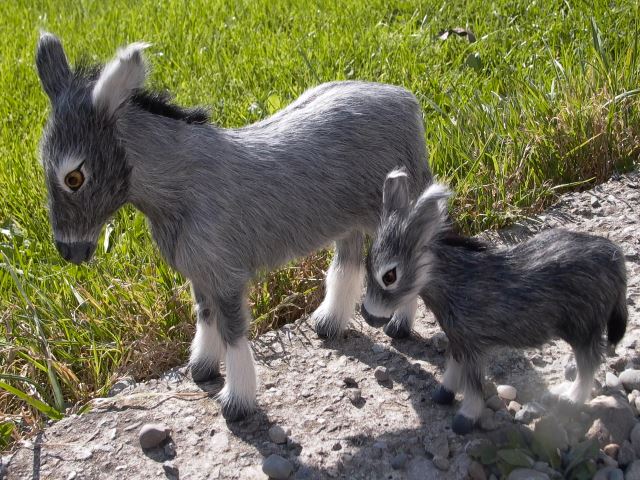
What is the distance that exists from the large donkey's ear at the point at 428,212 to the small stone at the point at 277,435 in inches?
38.7

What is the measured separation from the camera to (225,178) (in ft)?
9.85

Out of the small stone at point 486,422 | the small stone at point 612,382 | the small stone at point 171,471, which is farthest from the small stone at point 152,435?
the small stone at point 612,382

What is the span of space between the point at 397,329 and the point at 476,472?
0.90 m

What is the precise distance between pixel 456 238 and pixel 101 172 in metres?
1.27

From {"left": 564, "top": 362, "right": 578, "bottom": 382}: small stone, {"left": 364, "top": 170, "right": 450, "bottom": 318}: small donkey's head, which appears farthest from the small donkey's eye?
{"left": 564, "top": 362, "right": 578, "bottom": 382}: small stone

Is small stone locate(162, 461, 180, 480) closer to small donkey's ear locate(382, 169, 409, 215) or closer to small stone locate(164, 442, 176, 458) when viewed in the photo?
small stone locate(164, 442, 176, 458)

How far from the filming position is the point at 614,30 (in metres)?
5.54

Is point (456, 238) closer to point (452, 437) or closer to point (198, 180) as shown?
point (452, 437)

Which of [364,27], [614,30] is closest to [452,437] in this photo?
[614,30]

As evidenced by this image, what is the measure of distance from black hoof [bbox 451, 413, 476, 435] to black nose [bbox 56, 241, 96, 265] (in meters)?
1.47

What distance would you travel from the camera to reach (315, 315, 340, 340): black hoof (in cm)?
368

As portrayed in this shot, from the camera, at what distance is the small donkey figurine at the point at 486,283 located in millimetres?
2770

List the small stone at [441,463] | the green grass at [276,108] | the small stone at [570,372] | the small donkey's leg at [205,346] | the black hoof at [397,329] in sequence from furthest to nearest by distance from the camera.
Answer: the green grass at [276,108], the black hoof at [397,329], the small donkey's leg at [205,346], the small stone at [570,372], the small stone at [441,463]

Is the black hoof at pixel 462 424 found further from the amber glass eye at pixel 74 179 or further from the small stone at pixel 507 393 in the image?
the amber glass eye at pixel 74 179
